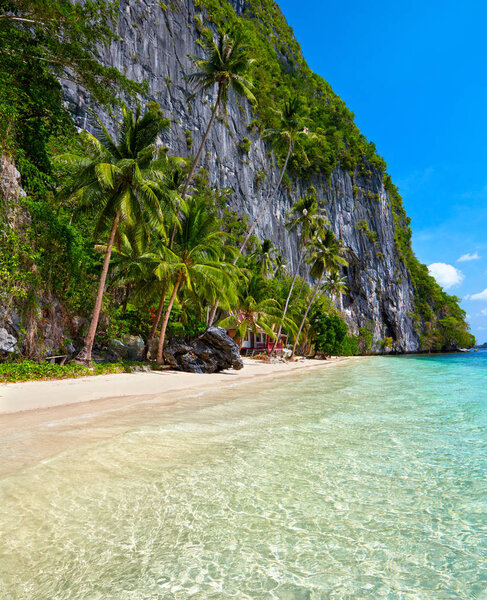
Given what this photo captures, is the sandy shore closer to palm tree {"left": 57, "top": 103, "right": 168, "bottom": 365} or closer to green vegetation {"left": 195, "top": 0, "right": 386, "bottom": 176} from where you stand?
palm tree {"left": 57, "top": 103, "right": 168, "bottom": 365}

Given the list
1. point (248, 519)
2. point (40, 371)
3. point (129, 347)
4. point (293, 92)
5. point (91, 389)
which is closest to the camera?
point (248, 519)

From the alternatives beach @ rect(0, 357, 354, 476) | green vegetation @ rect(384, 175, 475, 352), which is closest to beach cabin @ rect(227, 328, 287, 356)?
beach @ rect(0, 357, 354, 476)

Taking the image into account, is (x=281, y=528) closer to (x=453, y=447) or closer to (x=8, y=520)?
(x=8, y=520)

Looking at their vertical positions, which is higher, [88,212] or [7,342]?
[88,212]

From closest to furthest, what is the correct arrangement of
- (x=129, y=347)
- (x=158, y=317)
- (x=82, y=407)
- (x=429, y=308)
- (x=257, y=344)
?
(x=82, y=407) < (x=129, y=347) < (x=158, y=317) < (x=257, y=344) < (x=429, y=308)

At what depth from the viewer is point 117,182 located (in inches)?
541

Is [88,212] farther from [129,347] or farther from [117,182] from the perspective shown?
[129,347]

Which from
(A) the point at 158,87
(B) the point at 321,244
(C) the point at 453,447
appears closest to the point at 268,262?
(B) the point at 321,244

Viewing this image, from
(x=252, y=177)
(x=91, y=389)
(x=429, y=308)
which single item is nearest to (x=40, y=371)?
(x=91, y=389)

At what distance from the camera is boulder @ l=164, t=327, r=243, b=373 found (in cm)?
1584

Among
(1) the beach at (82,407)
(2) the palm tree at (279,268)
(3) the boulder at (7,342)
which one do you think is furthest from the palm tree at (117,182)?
(2) the palm tree at (279,268)

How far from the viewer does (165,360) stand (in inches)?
633

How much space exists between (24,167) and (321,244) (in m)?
24.3

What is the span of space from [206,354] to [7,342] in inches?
319
